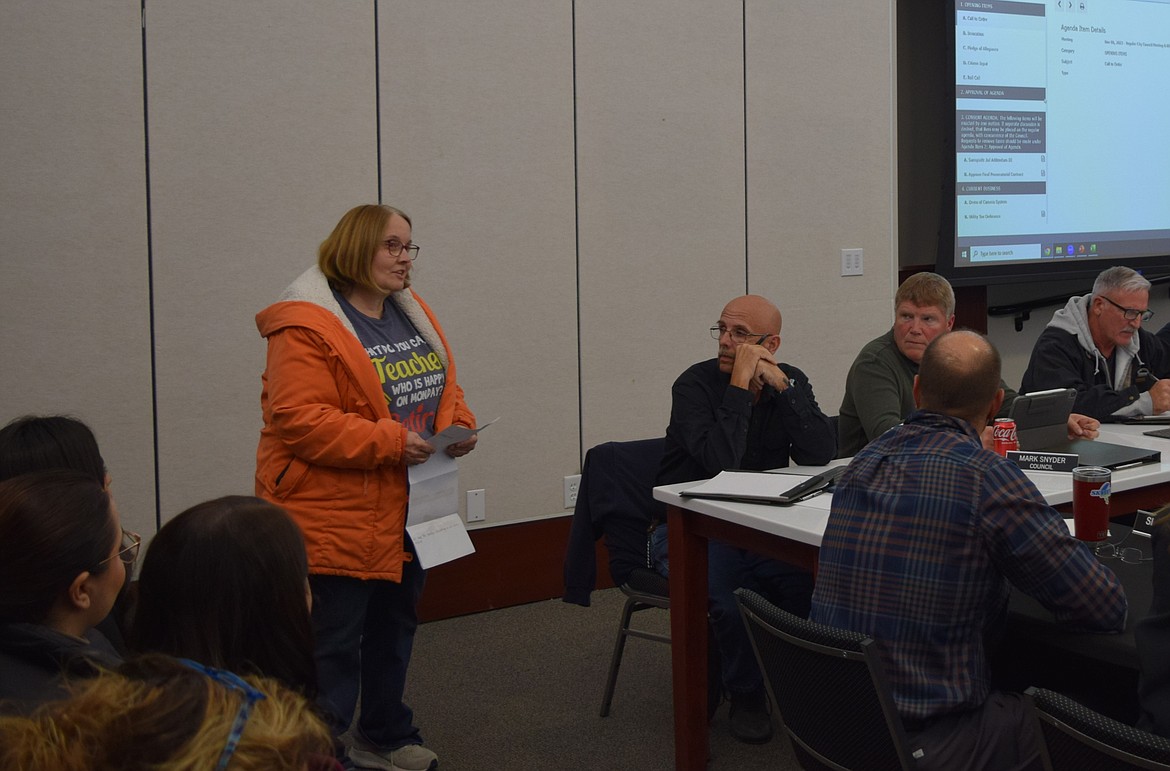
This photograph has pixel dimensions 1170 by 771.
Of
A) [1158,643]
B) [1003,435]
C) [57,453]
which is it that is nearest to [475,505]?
[1003,435]

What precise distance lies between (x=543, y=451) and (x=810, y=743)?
2.31m

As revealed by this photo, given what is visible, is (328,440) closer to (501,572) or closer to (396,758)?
(396,758)

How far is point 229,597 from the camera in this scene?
4.57ft

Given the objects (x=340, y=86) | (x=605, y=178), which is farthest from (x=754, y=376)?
(x=340, y=86)

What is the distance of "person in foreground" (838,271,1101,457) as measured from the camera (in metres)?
3.32

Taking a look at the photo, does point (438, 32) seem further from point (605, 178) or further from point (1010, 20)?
point (1010, 20)

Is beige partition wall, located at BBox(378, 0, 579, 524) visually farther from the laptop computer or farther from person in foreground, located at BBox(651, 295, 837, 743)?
the laptop computer

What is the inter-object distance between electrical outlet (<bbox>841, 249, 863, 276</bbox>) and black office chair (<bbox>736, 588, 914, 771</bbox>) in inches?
119

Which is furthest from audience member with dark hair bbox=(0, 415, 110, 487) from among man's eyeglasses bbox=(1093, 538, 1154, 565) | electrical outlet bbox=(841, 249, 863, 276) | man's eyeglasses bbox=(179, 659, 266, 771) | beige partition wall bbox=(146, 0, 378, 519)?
electrical outlet bbox=(841, 249, 863, 276)

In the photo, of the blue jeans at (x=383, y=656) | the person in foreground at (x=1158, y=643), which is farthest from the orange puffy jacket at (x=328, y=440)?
the person in foreground at (x=1158, y=643)

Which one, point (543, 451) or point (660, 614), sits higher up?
point (543, 451)

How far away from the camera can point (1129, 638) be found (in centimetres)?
191

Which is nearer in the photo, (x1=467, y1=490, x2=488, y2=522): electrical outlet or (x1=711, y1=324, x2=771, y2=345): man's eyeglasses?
(x1=711, y1=324, x2=771, y2=345): man's eyeglasses

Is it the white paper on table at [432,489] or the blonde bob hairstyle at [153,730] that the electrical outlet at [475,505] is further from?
the blonde bob hairstyle at [153,730]
